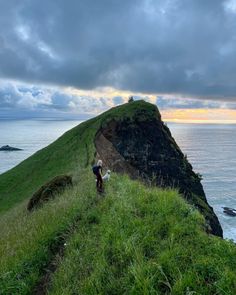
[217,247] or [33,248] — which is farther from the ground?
[217,247]

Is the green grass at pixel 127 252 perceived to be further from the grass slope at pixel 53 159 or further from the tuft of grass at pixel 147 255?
the grass slope at pixel 53 159

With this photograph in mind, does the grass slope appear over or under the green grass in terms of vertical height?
under

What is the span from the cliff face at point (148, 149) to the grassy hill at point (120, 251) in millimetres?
34843

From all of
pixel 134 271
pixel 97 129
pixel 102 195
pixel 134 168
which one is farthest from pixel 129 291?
pixel 97 129

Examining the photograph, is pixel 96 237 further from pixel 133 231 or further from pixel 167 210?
pixel 167 210

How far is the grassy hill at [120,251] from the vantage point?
619 cm

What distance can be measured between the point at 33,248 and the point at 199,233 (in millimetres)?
4449

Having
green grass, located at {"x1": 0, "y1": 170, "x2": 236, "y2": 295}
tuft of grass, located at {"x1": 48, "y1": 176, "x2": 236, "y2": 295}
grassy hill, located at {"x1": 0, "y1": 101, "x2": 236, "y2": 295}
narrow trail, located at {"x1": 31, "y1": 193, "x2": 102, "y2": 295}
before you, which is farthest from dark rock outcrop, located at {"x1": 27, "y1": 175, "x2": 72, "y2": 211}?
tuft of grass, located at {"x1": 48, "y1": 176, "x2": 236, "y2": 295}

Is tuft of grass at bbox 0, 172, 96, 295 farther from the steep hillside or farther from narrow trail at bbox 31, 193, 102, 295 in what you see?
the steep hillside

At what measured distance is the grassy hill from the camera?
6188 mm

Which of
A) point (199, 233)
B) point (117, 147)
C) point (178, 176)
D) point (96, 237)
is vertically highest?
point (199, 233)

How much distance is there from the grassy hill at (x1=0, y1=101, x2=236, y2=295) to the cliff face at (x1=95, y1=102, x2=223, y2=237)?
34.8 metres

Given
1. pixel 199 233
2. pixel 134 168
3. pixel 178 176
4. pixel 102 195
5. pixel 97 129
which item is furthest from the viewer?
pixel 97 129

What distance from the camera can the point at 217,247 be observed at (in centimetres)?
688
